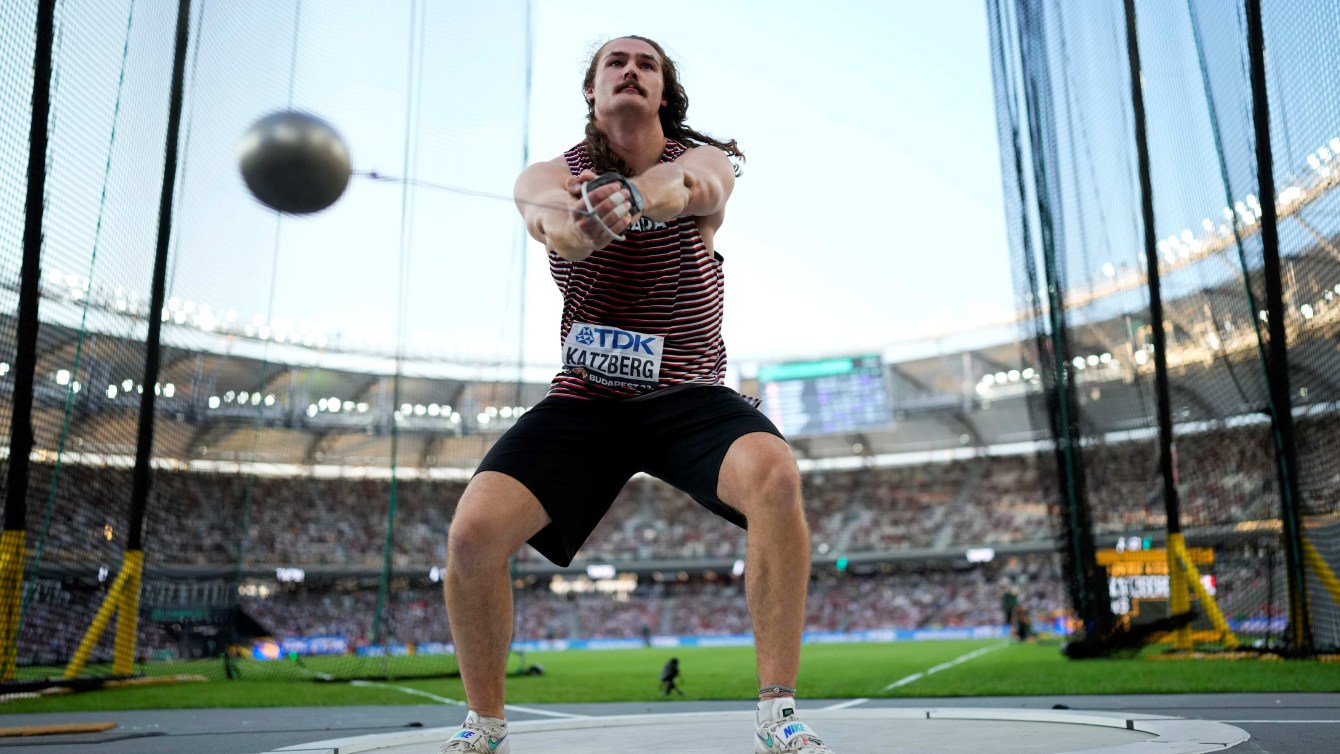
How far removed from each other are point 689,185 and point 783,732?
4.30 feet

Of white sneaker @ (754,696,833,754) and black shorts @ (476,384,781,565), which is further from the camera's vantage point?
black shorts @ (476,384,781,565)

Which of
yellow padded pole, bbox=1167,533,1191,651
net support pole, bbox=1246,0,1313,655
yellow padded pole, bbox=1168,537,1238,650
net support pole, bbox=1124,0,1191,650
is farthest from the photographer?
yellow padded pole, bbox=1167,533,1191,651

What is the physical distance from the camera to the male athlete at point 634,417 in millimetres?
2369

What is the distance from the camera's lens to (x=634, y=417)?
269 cm

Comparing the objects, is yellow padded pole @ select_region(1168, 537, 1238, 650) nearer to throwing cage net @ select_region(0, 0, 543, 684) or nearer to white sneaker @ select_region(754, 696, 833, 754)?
throwing cage net @ select_region(0, 0, 543, 684)

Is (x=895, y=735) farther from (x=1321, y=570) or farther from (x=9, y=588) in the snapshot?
(x=9, y=588)

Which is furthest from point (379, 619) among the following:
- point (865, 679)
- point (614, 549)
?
point (614, 549)

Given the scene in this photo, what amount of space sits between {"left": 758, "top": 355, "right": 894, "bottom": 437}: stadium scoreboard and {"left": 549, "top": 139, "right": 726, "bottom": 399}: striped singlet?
104ft

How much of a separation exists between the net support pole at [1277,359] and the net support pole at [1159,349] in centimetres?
203

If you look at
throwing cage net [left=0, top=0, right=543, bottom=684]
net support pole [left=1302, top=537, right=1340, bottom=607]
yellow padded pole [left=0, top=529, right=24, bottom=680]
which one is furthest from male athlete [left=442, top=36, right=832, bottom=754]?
net support pole [left=1302, top=537, right=1340, bottom=607]

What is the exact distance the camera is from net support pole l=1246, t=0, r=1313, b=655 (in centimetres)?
736

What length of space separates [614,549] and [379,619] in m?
27.1

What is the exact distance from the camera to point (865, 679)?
9.24 meters

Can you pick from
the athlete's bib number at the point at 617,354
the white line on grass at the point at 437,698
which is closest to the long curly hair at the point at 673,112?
the athlete's bib number at the point at 617,354
